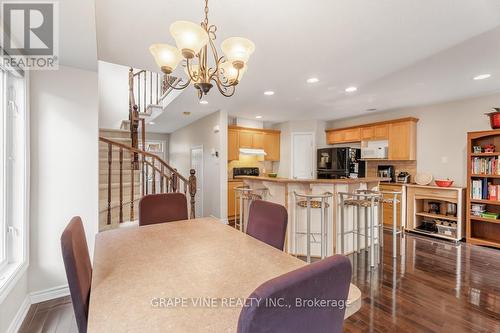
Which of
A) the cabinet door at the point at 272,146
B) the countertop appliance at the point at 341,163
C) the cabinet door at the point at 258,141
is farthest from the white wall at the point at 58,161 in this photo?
the countertop appliance at the point at 341,163

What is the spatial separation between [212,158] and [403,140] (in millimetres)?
4030

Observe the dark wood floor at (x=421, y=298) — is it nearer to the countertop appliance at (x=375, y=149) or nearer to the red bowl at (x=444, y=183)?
the red bowl at (x=444, y=183)

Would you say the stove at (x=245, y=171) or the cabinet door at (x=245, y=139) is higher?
the cabinet door at (x=245, y=139)

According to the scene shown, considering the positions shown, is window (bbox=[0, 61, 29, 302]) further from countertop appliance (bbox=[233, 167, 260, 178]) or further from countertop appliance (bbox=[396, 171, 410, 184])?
countertop appliance (bbox=[396, 171, 410, 184])

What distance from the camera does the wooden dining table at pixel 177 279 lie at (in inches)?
31.0

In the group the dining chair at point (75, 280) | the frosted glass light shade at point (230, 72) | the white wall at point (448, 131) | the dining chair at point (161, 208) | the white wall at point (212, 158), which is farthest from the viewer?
the white wall at point (212, 158)

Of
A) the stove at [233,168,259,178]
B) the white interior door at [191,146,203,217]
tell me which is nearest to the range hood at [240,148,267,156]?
the stove at [233,168,259,178]

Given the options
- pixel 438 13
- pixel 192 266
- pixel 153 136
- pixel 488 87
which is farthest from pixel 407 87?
pixel 153 136

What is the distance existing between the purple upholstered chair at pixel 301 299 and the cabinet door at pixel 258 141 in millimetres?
5433

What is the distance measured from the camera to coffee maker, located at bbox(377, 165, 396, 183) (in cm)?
507

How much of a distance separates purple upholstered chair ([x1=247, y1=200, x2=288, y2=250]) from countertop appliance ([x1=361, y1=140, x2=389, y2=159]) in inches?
169

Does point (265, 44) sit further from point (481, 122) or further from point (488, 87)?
point (481, 122)

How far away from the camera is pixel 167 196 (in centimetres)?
235

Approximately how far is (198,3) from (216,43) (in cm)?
62
